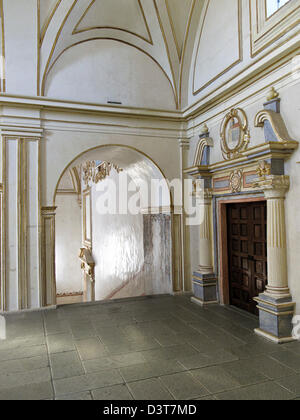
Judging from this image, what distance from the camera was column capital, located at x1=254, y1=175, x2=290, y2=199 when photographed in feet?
15.8

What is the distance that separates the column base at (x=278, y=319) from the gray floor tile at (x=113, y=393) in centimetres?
237

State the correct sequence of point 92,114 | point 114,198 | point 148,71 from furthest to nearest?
point 114,198 < point 148,71 < point 92,114

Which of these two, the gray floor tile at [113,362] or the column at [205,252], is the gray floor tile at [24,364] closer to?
the gray floor tile at [113,362]

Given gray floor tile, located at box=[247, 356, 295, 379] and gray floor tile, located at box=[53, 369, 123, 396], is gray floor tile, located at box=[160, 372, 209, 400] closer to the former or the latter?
gray floor tile, located at box=[53, 369, 123, 396]

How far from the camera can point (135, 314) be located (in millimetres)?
6184

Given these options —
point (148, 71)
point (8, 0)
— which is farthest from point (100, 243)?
point (8, 0)

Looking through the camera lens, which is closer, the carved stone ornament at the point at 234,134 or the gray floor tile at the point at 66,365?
the gray floor tile at the point at 66,365

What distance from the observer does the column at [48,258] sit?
22.1 ft

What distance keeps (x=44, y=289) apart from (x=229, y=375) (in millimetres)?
4220

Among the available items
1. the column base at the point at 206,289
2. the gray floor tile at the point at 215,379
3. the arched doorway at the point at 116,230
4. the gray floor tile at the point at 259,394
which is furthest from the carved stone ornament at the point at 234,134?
the gray floor tile at the point at 259,394

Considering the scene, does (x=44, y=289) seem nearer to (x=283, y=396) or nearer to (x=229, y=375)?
(x=229, y=375)

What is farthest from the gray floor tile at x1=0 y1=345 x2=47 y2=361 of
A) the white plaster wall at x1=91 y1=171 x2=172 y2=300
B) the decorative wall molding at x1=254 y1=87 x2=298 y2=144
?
the decorative wall molding at x1=254 y1=87 x2=298 y2=144

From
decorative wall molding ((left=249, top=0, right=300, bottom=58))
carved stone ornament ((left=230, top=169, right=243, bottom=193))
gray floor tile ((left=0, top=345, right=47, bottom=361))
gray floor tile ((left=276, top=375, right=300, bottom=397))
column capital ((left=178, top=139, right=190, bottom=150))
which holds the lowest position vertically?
gray floor tile ((left=0, top=345, right=47, bottom=361))

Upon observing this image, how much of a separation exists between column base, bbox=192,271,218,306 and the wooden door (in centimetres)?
33
